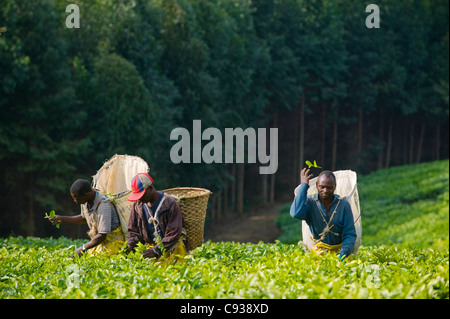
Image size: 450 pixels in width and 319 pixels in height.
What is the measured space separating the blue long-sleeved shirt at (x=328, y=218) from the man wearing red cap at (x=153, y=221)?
51.6 inches

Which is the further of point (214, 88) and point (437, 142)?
point (437, 142)

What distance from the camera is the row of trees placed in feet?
66.7

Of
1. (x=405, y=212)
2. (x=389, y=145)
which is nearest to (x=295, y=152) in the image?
(x=389, y=145)

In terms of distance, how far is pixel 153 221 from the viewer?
7180 mm

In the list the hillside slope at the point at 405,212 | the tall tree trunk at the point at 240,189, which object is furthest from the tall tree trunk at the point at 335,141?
the tall tree trunk at the point at 240,189

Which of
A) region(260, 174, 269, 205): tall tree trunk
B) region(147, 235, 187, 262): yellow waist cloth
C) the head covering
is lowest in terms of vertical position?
region(260, 174, 269, 205): tall tree trunk

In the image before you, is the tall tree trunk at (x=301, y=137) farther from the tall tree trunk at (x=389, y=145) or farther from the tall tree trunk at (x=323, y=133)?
the tall tree trunk at (x=389, y=145)

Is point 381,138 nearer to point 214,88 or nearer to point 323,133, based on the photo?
point 323,133

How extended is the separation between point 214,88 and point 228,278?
70.9ft

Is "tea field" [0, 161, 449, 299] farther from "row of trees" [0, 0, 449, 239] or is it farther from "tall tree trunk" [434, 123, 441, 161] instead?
"tall tree trunk" [434, 123, 441, 161]

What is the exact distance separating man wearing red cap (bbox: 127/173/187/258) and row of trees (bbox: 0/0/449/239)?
13291mm

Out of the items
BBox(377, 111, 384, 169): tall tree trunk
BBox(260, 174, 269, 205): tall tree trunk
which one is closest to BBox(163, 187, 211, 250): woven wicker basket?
BBox(260, 174, 269, 205): tall tree trunk

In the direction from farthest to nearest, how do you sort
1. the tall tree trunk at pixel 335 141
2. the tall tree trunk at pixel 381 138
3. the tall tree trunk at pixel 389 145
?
the tall tree trunk at pixel 381 138 < the tall tree trunk at pixel 389 145 < the tall tree trunk at pixel 335 141

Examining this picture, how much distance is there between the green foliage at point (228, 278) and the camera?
15.8 feet
